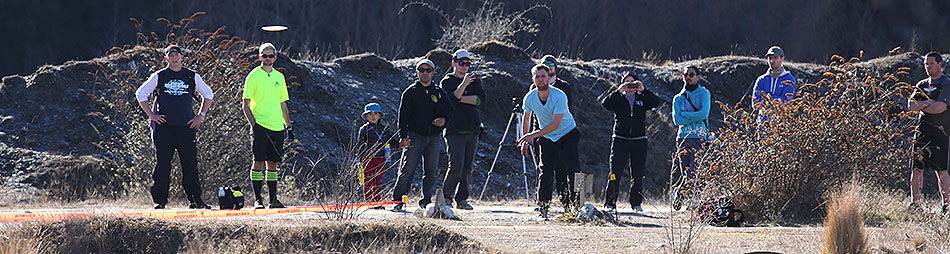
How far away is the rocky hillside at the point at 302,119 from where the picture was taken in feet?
41.5

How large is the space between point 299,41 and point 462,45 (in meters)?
10.3

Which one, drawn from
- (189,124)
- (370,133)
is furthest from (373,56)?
(189,124)

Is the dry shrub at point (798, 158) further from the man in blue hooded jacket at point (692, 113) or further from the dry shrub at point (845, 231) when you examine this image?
the dry shrub at point (845, 231)

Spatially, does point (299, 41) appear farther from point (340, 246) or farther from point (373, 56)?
point (340, 246)

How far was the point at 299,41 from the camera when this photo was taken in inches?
1237

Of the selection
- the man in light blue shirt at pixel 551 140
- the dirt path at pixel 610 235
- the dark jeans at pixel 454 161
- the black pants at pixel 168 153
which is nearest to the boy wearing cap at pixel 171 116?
the black pants at pixel 168 153

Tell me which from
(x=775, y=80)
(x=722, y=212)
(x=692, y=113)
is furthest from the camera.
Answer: (x=775, y=80)

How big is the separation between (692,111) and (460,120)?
7.34ft

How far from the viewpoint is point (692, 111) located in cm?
1084

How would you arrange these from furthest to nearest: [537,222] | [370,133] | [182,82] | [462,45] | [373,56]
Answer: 1. [462,45]
2. [373,56]
3. [370,133]
4. [182,82]
5. [537,222]

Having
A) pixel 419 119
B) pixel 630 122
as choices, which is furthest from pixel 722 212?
pixel 419 119

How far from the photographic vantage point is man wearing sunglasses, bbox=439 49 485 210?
10445mm

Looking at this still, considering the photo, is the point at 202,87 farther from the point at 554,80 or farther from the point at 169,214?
the point at 554,80

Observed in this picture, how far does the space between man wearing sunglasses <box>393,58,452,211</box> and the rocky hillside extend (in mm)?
2844
